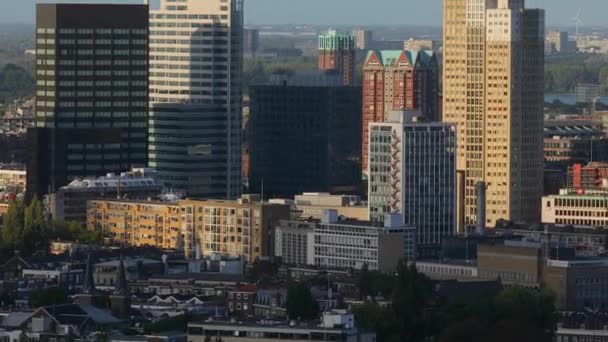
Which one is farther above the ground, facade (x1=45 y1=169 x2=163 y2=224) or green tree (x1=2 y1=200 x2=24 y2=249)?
facade (x1=45 y1=169 x2=163 y2=224)

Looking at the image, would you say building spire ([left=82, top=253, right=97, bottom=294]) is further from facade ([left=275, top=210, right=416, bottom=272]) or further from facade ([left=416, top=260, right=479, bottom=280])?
facade ([left=275, top=210, right=416, bottom=272])

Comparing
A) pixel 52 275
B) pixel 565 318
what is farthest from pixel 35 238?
pixel 565 318

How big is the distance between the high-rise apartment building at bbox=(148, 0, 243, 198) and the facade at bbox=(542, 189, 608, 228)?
13.6 metres

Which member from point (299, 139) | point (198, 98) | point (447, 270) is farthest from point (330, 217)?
point (299, 139)

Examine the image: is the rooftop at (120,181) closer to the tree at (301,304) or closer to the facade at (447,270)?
the facade at (447,270)

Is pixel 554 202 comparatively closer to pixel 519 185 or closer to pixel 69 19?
pixel 519 185

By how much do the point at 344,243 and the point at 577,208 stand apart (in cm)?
1793

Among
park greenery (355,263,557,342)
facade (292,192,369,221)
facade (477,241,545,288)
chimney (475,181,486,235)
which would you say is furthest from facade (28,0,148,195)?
park greenery (355,263,557,342)

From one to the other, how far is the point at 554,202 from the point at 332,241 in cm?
1783

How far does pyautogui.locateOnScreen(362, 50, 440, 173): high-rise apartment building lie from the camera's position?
524 feet

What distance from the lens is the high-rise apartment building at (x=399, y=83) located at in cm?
15975

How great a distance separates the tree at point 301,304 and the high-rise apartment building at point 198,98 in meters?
40.6

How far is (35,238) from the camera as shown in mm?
117812

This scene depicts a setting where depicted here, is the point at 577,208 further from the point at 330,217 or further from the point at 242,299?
the point at 242,299
